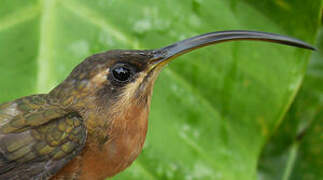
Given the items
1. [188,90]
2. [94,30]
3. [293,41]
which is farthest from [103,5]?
[293,41]

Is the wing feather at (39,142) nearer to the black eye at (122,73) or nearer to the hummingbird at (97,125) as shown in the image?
the hummingbird at (97,125)

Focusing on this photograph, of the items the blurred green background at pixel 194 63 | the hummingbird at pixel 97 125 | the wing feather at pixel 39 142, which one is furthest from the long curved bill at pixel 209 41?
the blurred green background at pixel 194 63

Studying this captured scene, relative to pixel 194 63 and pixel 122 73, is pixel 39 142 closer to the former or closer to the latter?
pixel 122 73

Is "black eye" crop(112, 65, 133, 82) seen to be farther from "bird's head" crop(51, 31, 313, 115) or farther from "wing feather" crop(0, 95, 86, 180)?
"wing feather" crop(0, 95, 86, 180)

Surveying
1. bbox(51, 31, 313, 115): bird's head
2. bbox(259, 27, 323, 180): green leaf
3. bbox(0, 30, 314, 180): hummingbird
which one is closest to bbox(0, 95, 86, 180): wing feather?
bbox(0, 30, 314, 180): hummingbird

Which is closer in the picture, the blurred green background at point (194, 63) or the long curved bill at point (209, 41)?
the long curved bill at point (209, 41)

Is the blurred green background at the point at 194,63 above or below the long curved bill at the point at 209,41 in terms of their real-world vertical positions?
above

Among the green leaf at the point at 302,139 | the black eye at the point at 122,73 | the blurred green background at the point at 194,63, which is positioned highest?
the green leaf at the point at 302,139

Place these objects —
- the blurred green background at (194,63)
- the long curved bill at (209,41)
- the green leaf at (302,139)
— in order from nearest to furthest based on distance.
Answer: the long curved bill at (209,41), the blurred green background at (194,63), the green leaf at (302,139)

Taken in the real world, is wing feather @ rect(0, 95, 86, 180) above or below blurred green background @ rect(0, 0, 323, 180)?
below
